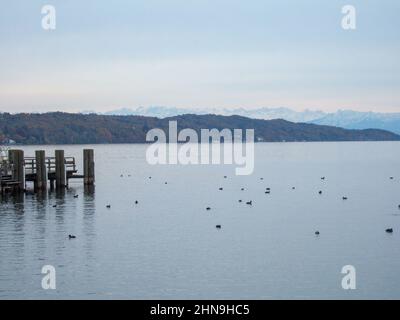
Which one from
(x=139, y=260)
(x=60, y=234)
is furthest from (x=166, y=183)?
(x=139, y=260)

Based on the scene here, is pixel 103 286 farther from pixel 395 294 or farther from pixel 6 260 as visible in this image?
pixel 395 294

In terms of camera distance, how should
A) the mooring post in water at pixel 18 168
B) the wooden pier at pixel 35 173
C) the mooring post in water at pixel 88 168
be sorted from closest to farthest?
the mooring post in water at pixel 18 168 → the wooden pier at pixel 35 173 → the mooring post in water at pixel 88 168

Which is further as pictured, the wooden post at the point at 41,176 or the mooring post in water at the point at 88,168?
the mooring post in water at the point at 88,168

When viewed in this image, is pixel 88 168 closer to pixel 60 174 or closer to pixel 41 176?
pixel 60 174

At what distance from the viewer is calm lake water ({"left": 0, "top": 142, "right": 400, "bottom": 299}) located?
29094mm

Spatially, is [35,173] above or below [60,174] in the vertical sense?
above

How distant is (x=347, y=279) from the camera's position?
3012 centimetres

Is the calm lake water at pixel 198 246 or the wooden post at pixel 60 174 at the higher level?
the wooden post at pixel 60 174

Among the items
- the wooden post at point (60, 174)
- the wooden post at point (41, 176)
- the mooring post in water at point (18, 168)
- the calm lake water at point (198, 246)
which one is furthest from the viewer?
the wooden post at point (60, 174)

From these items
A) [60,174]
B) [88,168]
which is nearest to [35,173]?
[60,174]

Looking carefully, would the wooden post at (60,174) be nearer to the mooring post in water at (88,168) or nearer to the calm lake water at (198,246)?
the calm lake water at (198,246)

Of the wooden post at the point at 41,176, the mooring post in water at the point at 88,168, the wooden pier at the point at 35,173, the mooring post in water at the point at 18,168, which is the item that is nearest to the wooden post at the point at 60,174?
the wooden pier at the point at 35,173

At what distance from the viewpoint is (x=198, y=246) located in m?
38.2

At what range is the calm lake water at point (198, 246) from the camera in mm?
29094
